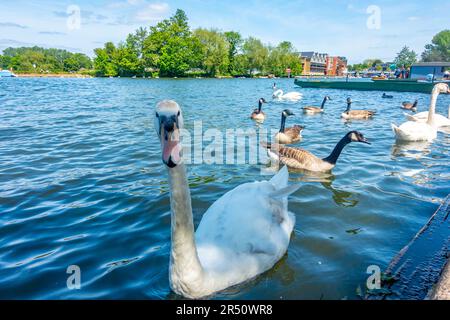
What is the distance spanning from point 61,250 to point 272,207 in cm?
318

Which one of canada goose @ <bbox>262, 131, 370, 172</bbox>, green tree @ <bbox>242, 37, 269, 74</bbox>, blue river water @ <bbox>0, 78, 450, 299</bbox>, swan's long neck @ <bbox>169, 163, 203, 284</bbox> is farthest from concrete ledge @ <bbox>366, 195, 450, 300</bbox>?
green tree @ <bbox>242, 37, 269, 74</bbox>

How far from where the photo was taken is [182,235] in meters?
3.00

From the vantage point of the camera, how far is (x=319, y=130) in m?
14.2

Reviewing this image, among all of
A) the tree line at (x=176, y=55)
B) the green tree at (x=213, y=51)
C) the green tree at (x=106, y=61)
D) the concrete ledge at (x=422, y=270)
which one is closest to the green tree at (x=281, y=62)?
the tree line at (x=176, y=55)

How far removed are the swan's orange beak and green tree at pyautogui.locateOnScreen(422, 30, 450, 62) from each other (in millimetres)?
170152

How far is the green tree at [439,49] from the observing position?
455ft

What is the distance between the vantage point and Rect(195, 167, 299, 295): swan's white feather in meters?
3.35

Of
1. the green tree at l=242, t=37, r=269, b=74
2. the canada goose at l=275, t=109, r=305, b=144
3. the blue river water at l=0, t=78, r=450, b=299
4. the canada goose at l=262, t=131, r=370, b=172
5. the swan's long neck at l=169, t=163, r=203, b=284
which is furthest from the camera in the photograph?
the green tree at l=242, t=37, r=269, b=74

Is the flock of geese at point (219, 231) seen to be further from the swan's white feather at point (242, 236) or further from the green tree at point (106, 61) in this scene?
the green tree at point (106, 61)

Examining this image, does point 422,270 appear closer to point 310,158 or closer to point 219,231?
point 219,231

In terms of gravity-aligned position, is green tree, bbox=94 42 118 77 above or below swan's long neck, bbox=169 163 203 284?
above

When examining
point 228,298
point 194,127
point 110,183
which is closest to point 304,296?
point 228,298

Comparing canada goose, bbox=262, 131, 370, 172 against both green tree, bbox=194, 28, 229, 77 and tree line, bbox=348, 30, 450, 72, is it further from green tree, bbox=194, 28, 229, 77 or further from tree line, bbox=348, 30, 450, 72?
tree line, bbox=348, 30, 450, 72
